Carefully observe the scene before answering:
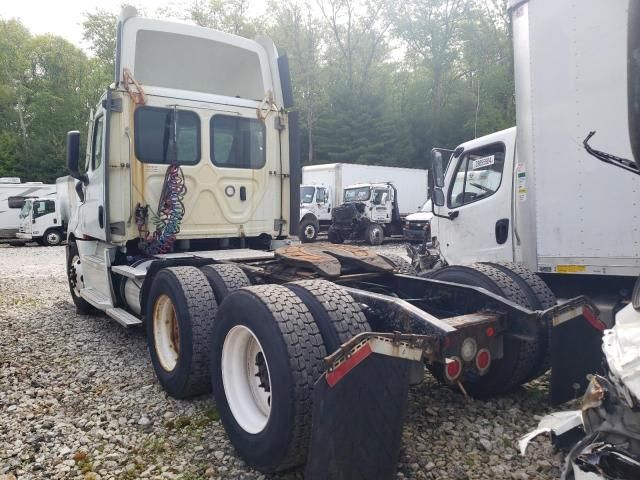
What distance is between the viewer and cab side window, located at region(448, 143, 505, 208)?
6039 millimetres

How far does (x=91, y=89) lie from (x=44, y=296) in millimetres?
40296

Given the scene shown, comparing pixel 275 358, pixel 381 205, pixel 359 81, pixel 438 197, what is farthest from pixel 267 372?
pixel 359 81

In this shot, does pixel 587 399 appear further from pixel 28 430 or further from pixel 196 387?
pixel 28 430


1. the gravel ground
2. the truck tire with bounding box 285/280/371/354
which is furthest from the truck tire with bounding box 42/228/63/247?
the truck tire with bounding box 285/280/371/354

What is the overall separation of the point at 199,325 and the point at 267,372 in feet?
3.60

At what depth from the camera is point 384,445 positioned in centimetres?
251

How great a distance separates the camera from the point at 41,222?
71.8 ft

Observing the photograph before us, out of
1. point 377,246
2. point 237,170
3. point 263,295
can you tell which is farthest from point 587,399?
point 377,246

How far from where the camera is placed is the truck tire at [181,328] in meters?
3.89

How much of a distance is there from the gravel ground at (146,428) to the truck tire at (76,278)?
1648 millimetres

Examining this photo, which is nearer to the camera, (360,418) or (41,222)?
(360,418)

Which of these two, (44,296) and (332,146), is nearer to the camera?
(44,296)

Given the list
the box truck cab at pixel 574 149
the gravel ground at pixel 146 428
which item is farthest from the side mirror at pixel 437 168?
the gravel ground at pixel 146 428

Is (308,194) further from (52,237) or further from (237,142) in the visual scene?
(237,142)
